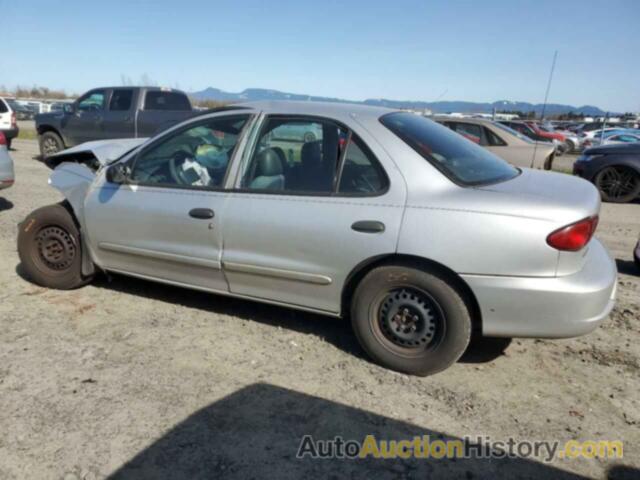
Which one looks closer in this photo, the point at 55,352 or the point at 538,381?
the point at 538,381

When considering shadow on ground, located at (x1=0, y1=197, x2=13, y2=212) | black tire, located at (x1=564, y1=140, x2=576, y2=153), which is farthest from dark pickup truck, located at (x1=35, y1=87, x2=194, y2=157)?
black tire, located at (x1=564, y1=140, x2=576, y2=153)

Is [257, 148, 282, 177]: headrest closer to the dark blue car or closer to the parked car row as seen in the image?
the parked car row

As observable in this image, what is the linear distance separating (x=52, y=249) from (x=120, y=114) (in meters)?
7.83

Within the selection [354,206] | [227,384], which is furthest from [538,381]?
[227,384]

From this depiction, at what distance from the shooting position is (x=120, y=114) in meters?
11.3

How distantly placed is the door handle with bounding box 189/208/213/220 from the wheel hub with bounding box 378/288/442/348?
1.36m

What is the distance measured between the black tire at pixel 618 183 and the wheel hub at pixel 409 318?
8251 millimetres

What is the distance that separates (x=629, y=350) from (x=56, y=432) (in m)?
3.76

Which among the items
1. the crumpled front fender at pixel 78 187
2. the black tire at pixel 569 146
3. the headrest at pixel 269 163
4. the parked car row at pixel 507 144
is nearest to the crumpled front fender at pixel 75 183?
the crumpled front fender at pixel 78 187

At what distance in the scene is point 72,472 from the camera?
92.3 inches

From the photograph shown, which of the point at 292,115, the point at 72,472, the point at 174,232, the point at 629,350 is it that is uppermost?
the point at 292,115

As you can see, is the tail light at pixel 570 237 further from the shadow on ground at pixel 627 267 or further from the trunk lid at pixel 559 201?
the shadow on ground at pixel 627 267

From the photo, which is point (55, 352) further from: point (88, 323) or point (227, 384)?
point (227, 384)

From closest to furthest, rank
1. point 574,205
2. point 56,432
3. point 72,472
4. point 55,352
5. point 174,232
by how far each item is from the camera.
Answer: point 72,472, point 56,432, point 574,205, point 55,352, point 174,232
